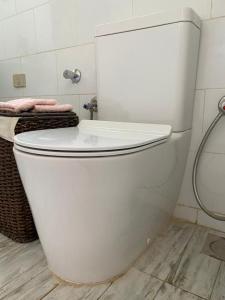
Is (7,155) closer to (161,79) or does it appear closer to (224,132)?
(161,79)

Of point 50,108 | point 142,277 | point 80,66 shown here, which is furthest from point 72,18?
point 142,277

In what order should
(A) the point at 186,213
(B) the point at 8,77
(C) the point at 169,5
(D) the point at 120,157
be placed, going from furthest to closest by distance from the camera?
→ 1. (B) the point at 8,77
2. (A) the point at 186,213
3. (C) the point at 169,5
4. (D) the point at 120,157

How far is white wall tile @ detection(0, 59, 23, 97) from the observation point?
1562mm

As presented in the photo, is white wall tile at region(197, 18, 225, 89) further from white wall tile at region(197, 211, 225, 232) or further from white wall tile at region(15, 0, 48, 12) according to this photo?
white wall tile at region(15, 0, 48, 12)

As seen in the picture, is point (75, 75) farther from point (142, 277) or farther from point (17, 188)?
point (142, 277)

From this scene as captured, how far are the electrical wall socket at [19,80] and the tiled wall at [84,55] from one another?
37mm

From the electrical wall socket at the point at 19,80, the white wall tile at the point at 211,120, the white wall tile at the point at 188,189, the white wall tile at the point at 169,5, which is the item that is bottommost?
the white wall tile at the point at 188,189

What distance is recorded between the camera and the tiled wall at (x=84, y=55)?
0.87m

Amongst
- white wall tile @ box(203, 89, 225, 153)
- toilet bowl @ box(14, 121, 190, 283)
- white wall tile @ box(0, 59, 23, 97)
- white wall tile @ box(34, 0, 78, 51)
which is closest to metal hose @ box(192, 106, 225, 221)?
white wall tile @ box(203, 89, 225, 153)

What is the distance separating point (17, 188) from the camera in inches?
32.1

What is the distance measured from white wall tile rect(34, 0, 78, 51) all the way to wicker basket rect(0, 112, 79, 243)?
56 cm

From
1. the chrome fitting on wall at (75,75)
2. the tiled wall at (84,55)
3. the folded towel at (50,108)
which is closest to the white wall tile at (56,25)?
the tiled wall at (84,55)

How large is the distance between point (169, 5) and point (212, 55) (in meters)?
0.26

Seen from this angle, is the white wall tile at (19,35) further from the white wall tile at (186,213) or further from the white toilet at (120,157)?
the white wall tile at (186,213)
